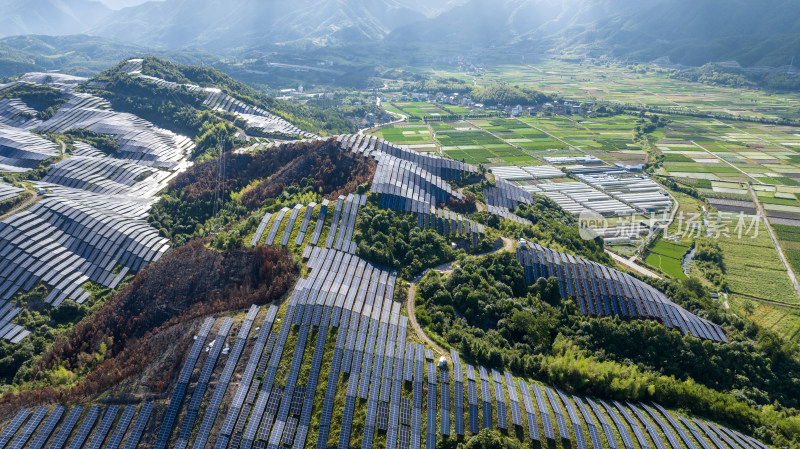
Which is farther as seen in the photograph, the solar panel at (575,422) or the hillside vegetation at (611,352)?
the hillside vegetation at (611,352)

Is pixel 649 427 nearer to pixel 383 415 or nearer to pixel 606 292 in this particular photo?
pixel 606 292

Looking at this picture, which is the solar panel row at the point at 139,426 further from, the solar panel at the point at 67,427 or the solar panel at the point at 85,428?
the solar panel at the point at 67,427

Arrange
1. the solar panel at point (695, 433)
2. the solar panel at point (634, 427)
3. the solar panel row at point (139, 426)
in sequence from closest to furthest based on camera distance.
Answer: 1. the solar panel row at point (139, 426)
2. the solar panel at point (634, 427)
3. the solar panel at point (695, 433)

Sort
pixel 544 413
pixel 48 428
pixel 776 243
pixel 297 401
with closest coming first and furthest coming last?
pixel 48 428 → pixel 297 401 → pixel 544 413 → pixel 776 243

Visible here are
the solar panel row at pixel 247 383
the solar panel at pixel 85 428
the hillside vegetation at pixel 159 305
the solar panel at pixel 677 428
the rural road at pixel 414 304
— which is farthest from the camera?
the rural road at pixel 414 304

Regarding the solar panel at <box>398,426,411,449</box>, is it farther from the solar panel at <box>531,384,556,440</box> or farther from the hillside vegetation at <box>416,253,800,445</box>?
the solar panel at <box>531,384,556,440</box>

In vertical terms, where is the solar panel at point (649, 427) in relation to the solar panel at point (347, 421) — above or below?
above

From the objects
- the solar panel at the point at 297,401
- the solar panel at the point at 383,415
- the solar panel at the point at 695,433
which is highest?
the solar panel at the point at 695,433

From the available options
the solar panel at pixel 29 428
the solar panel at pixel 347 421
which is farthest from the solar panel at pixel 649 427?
the solar panel at pixel 29 428

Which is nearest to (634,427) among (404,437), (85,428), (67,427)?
(404,437)

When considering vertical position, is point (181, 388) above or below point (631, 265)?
above

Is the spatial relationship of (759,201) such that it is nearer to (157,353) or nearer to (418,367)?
(418,367)

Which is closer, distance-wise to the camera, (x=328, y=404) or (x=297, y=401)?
(x=328, y=404)

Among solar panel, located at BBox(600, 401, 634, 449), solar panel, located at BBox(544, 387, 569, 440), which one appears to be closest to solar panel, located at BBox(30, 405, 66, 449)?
solar panel, located at BBox(544, 387, 569, 440)
